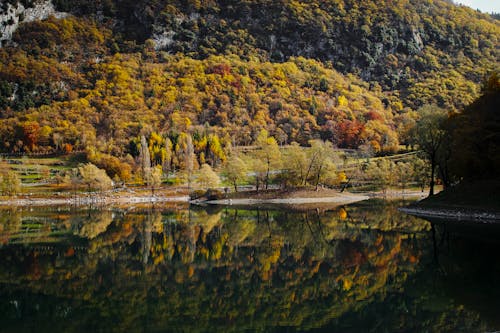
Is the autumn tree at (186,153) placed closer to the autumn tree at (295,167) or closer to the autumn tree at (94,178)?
the autumn tree at (94,178)

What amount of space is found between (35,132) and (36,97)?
165 ft

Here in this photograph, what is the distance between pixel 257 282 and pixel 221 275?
220 cm

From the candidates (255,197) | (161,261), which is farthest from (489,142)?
(255,197)

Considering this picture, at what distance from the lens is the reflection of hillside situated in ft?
52.6

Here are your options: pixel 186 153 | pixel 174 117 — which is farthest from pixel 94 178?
pixel 174 117

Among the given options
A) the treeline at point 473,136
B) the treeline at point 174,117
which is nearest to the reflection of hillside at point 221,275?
the treeline at point 473,136

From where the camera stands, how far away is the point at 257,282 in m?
20.3

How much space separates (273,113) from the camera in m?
186

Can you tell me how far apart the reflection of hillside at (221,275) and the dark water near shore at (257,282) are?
59mm

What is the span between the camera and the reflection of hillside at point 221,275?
16.0 m

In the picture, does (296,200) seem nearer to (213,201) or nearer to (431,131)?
(213,201)

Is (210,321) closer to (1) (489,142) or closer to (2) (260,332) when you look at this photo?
(2) (260,332)

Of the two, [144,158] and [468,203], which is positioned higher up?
[144,158]

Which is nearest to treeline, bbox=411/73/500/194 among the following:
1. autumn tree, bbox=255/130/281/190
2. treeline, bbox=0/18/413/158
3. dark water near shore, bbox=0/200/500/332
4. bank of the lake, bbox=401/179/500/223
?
bank of the lake, bbox=401/179/500/223
